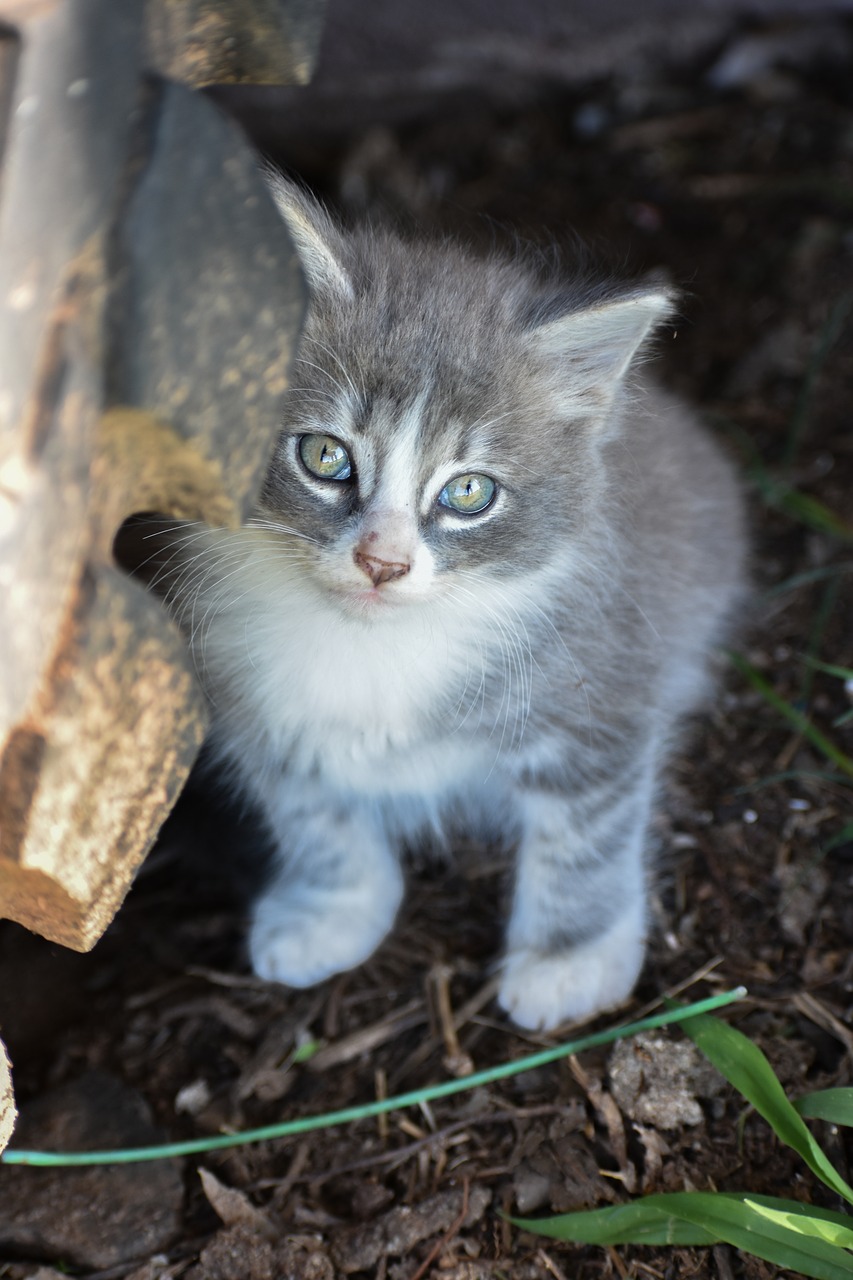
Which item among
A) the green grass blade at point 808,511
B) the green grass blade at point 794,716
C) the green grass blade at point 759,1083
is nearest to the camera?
the green grass blade at point 759,1083

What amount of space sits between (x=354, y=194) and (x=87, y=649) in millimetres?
2992

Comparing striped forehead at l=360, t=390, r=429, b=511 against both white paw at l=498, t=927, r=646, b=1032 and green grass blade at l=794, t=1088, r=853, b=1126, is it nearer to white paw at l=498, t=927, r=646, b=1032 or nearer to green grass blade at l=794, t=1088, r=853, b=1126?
white paw at l=498, t=927, r=646, b=1032

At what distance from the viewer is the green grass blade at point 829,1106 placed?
1748 millimetres

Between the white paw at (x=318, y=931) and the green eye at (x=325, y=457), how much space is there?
3.40 feet

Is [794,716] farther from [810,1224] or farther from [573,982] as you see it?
[810,1224]

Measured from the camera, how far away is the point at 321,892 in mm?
2527

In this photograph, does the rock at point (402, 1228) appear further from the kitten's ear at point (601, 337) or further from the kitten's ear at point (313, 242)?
the kitten's ear at point (313, 242)

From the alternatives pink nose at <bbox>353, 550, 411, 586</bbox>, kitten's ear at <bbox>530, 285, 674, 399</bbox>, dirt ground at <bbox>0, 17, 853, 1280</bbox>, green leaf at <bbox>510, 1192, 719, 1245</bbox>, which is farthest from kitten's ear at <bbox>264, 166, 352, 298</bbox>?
green leaf at <bbox>510, 1192, 719, 1245</bbox>

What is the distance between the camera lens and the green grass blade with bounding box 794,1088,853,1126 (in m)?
1.75

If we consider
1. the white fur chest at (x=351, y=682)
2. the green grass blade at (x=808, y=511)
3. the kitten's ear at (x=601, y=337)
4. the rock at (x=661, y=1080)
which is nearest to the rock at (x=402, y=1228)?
the rock at (x=661, y=1080)

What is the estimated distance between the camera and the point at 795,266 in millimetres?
3557

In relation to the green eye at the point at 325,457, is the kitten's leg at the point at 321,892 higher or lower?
lower

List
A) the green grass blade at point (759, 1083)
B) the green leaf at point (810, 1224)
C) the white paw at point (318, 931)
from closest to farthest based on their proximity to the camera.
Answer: the green leaf at point (810, 1224), the green grass blade at point (759, 1083), the white paw at point (318, 931)

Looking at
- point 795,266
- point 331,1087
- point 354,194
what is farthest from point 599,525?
point 354,194
